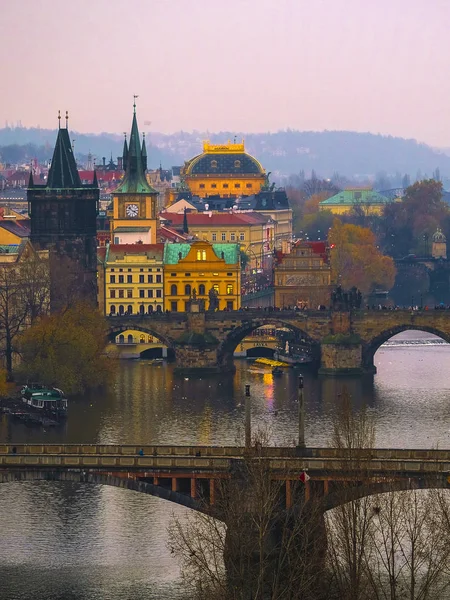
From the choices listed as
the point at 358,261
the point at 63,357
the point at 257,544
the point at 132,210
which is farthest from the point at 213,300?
the point at 257,544

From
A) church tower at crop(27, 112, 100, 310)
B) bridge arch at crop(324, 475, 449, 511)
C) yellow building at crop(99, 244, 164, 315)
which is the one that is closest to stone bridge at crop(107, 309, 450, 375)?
church tower at crop(27, 112, 100, 310)

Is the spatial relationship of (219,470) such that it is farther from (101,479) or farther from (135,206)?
(135,206)

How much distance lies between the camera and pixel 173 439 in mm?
108250

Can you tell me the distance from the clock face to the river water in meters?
19.8

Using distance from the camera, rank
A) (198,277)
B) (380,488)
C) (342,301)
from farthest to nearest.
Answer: (198,277)
(342,301)
(380,488)

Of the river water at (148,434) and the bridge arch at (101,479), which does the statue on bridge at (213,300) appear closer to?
the river water at (148,434)

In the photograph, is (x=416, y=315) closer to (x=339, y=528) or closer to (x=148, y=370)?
(x=148, y=370)

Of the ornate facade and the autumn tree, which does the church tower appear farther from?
the autumn tree

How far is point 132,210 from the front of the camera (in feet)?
559

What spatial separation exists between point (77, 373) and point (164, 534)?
1602 inches

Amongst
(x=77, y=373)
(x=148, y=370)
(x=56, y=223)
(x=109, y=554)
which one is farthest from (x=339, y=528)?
(x=56, y=223)

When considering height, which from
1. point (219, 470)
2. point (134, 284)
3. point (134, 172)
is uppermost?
point (134, 172)

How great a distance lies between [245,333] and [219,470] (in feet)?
216

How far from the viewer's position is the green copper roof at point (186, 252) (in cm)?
15562
